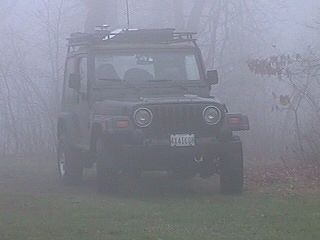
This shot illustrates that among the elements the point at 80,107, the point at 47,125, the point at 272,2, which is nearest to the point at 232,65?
the point at 272,2

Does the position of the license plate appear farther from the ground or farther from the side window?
the side window

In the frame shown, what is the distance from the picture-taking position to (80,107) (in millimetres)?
14203

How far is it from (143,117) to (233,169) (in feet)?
4.52

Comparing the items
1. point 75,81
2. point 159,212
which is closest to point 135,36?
point 75,81

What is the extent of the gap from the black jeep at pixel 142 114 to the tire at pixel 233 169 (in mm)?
13

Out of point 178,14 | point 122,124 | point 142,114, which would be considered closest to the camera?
point 122,124

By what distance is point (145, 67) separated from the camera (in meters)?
13.8

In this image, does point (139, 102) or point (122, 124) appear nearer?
point (122, 124)

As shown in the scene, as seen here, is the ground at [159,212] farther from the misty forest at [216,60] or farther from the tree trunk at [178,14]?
the tree trunk at [178,14]

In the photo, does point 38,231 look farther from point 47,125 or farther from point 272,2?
point 272,2

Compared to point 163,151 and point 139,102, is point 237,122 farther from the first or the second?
point 139,102

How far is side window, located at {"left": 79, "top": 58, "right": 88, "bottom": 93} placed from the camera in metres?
13.8

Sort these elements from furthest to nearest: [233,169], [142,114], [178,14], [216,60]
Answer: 1. [178,14]
2. [216,60]
3. [233,169]
4. [142,114]

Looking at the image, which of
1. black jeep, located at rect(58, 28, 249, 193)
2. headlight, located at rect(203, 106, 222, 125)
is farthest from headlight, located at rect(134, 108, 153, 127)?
headlight, located at rect(203, 106, 222, 125)
